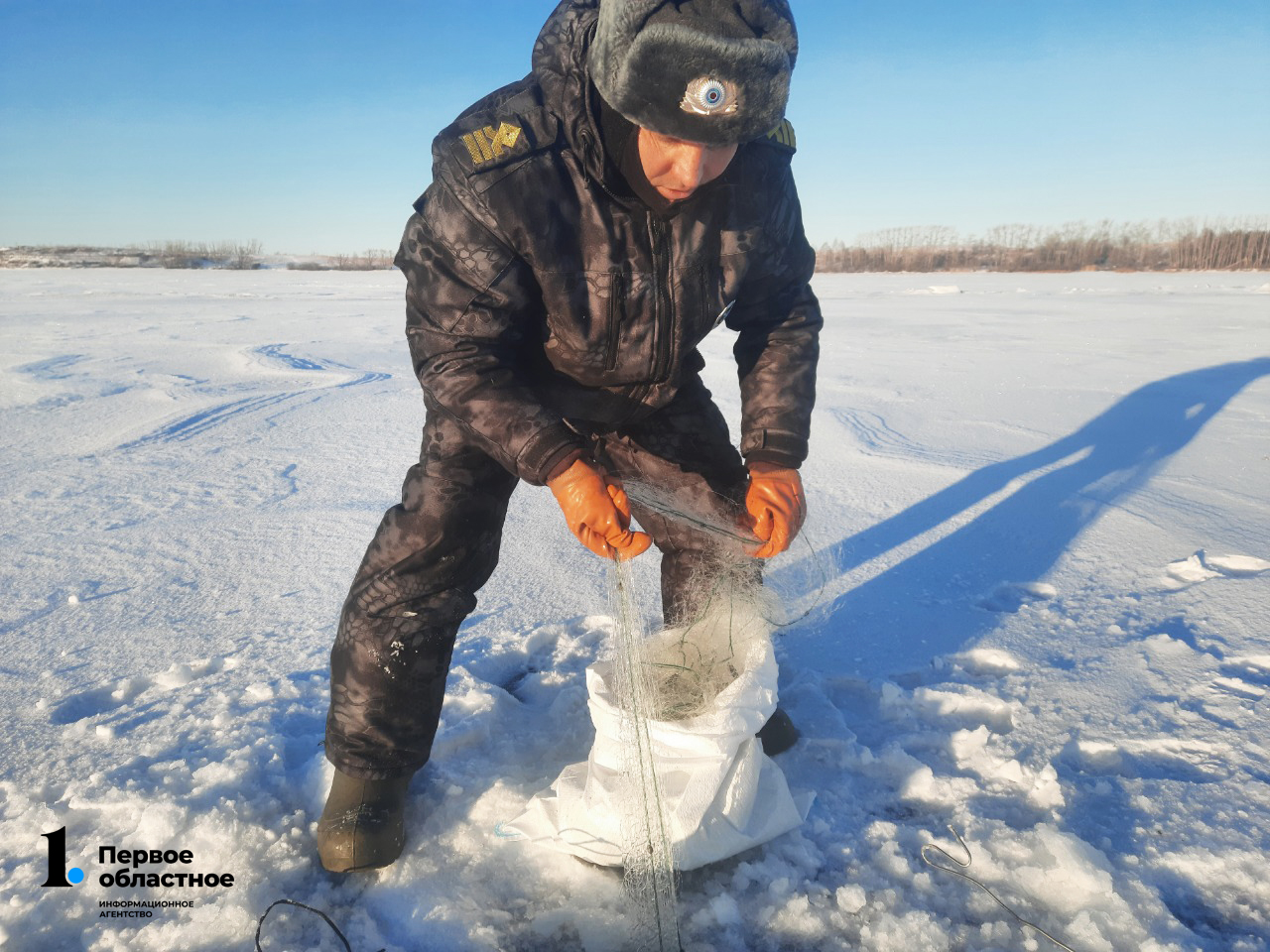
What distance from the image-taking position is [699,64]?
1298 mm

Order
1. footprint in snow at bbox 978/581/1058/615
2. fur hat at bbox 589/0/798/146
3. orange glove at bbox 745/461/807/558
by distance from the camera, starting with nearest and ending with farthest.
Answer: fur hat at bbox 589/0/798/146 → orange glove at bbox 745/461/807/558 → footprint in snow at bbox 978/581/1058/615

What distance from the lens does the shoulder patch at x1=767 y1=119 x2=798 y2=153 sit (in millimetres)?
1748

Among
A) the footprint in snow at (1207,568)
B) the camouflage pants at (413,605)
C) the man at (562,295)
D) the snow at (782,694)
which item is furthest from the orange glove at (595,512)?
the footprint in snow at (1207,568)

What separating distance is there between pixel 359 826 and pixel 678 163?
1469 millimetres

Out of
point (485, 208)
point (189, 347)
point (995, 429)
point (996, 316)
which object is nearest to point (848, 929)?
point (485, 208)

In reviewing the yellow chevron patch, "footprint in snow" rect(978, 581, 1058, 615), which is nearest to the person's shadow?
"footprint in snow" rect(978, 581, 1058, 615)

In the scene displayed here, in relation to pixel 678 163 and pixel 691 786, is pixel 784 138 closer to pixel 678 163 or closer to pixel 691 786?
pixel 678 163

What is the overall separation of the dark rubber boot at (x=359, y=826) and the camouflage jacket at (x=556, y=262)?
769mm

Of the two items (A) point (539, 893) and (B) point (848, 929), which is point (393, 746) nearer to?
(A) point (539, 893)

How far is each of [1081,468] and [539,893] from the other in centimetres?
383

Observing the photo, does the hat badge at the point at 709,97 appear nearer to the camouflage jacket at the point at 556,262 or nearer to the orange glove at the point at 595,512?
the camouflage jacket at the point at 556,262

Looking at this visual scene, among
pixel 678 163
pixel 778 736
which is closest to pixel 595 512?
pixel 678 163

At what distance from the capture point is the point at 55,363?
666 centimetres

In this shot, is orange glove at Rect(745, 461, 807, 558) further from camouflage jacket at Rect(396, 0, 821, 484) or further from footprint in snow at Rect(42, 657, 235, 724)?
footprint in snow at Rect(42, 657, 235, 724)
